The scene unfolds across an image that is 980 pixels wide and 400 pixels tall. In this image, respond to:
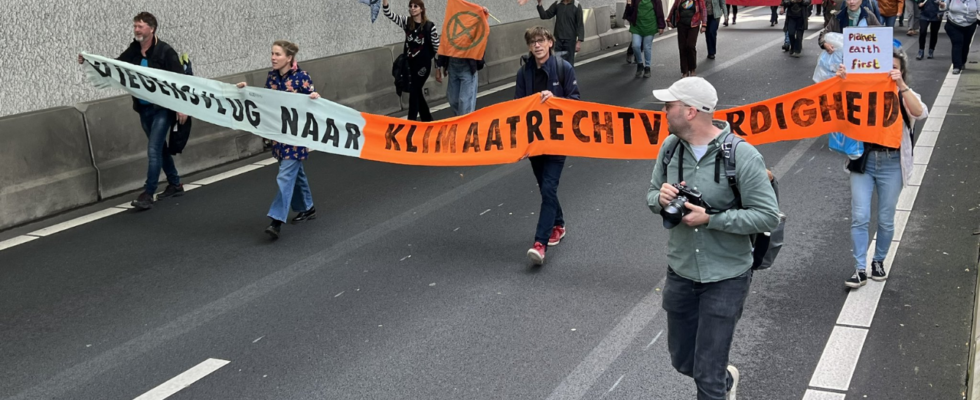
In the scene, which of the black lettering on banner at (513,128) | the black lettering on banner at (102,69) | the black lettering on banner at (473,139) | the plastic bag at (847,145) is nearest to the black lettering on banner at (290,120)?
the black lettering on banner at (473,139)

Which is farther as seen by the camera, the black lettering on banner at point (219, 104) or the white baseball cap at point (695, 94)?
the black lettering on banner at point (219, 104)

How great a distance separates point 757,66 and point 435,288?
40.9 ft

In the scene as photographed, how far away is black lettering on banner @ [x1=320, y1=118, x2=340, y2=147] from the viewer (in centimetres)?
845

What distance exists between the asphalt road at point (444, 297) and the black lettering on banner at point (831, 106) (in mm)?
1075

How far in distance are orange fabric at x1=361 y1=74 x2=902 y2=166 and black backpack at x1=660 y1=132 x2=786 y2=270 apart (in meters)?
2.38

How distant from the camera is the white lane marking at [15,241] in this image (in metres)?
8.17

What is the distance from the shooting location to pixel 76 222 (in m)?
8.87

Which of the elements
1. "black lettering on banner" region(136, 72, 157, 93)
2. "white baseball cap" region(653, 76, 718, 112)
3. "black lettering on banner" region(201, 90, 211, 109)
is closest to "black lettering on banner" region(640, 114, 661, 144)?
"white baseball cap" region(653, 76, 718, 112)

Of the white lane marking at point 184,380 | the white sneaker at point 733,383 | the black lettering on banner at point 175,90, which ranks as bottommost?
the white sneaker at point 733,383

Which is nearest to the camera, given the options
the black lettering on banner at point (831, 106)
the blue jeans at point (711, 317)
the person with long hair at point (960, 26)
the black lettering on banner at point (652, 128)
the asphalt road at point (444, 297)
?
the blue jeans at point (711, 317)

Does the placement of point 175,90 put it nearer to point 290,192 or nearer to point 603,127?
point 290,192

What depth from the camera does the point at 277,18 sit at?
1318cm

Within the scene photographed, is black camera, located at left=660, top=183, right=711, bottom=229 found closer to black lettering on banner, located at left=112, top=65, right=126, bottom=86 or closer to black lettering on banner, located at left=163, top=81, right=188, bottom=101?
black lettering on banner, located at left=163, top=81, right=188, bottom=101

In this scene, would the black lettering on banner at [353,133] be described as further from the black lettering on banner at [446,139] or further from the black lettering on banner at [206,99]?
the black lettering on banner at [206,99]
